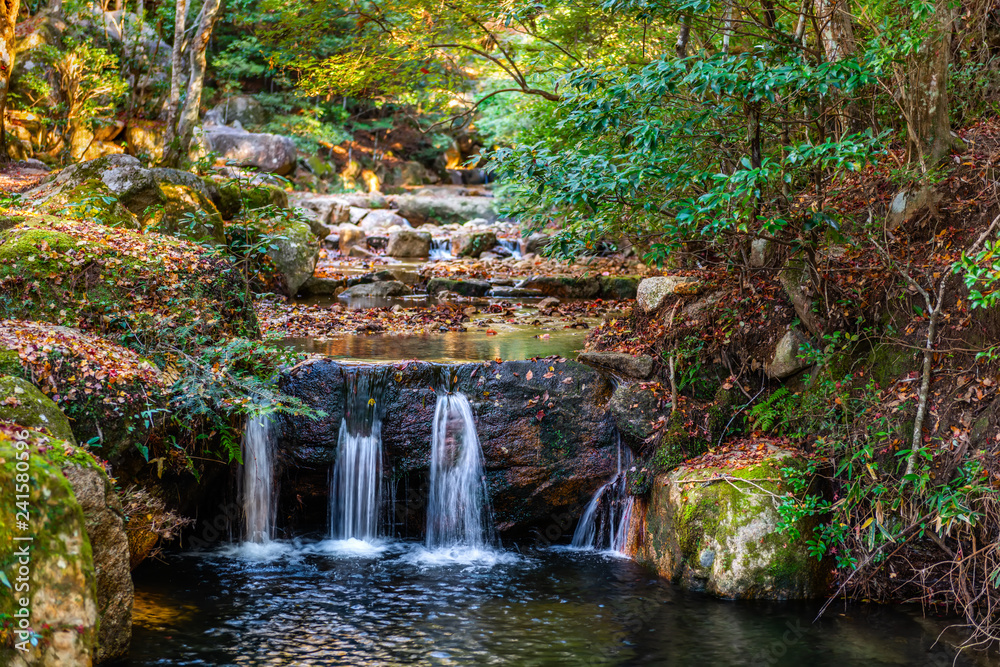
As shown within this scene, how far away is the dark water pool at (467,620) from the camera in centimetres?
505

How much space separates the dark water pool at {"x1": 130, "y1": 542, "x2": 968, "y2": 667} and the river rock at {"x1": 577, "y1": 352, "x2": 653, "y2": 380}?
192 centimetres

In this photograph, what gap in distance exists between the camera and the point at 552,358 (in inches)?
312

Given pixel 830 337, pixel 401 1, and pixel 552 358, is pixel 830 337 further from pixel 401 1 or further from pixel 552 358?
pixel 401 1

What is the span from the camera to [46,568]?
382 centimetres

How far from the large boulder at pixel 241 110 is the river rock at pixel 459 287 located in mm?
19628

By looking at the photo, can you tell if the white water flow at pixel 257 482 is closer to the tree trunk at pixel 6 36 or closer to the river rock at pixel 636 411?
the river rock at pixel 636 411

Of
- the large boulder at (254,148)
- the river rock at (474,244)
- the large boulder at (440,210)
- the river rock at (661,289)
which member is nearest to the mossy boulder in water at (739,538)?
the river rock at (661,289)

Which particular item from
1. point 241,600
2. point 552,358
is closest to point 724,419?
point 552,358

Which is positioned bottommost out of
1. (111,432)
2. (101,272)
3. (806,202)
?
(111,432)

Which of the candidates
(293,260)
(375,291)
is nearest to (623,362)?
(375,291)

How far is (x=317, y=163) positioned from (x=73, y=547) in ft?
98.4

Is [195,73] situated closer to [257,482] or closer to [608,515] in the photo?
[257,482]

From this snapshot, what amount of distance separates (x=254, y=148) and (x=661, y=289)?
2181 centimetres

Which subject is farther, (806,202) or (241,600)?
(806,202)
